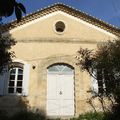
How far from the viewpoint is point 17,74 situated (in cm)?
1540

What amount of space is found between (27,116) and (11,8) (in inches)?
428

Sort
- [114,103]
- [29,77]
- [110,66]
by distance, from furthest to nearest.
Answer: [29,77] → [114,103] → [110,66]

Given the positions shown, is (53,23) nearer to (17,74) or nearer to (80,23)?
(80,23)

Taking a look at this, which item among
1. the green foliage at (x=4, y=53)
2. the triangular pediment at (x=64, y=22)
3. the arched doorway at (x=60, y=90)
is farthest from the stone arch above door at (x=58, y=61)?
the green foliage at (x=4, y=53)

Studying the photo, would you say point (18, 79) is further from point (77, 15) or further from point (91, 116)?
point (77, 15)

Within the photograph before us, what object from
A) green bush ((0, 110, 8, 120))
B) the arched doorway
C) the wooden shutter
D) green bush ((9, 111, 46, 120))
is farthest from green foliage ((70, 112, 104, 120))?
green bush ((0, 110, 8, 120))

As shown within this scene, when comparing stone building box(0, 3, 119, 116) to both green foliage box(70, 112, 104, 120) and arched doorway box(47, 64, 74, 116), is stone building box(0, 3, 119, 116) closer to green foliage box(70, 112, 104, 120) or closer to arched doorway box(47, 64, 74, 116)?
arched doorway box(47, 64, 74, 116)

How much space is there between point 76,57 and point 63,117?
3.48 meters

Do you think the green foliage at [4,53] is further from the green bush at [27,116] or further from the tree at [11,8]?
the tree at [11,8]

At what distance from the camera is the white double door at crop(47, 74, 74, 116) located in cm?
1490

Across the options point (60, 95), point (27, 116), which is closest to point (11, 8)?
point (27, 116)

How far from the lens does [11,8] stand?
304 cm

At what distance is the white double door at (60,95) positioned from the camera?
14898 millimetres

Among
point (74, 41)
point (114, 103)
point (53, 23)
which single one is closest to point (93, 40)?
point (74, 41)
